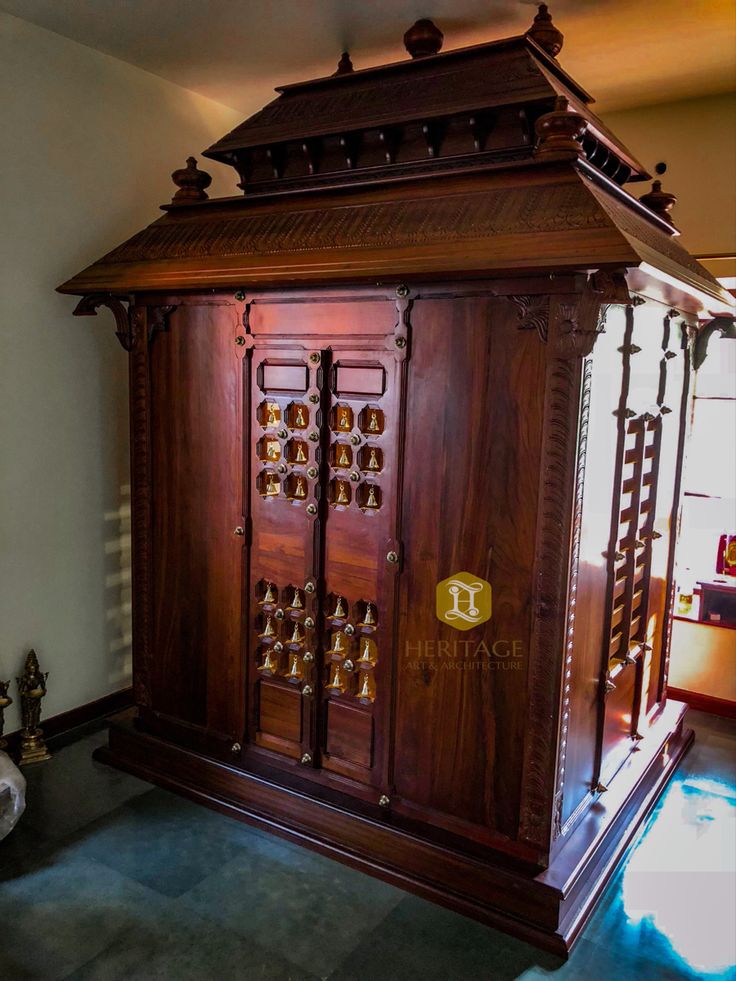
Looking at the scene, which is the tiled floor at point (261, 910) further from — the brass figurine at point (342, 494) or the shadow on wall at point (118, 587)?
the brass figurine at point (342, 494)

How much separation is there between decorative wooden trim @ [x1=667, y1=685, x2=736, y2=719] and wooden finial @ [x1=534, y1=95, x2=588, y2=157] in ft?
8.46

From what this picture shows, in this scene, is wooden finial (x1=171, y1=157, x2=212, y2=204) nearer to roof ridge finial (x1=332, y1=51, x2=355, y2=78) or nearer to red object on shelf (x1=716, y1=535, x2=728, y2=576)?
roof ridge finial (x1=332, y1=51, x2=355, y2=78)

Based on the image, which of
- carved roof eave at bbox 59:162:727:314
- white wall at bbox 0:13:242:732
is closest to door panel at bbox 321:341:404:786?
carved roof eave at bbox 59:162:727:314

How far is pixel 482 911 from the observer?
2105 mm

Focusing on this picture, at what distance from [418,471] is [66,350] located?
5.25ft

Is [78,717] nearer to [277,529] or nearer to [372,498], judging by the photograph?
[277,529]

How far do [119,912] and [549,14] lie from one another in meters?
2.91

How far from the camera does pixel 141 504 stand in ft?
9.05

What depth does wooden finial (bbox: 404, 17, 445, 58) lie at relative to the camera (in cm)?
244

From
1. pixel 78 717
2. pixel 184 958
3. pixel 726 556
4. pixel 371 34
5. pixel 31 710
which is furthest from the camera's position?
pixel 726 556

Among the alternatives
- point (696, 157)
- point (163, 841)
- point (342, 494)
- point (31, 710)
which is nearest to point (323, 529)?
point (342, 494)

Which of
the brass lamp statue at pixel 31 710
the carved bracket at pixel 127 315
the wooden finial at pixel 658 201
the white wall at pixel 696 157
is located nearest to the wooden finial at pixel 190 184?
the carved bracket at pixel 127 315

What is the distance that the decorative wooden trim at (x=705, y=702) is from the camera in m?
3.45

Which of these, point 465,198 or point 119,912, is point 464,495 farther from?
point 119,912
